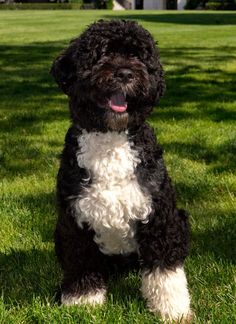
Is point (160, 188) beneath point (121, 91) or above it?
beneath

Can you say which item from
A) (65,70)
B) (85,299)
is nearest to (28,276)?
(85,299)

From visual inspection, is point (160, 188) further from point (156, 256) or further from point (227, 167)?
point (227, 167)

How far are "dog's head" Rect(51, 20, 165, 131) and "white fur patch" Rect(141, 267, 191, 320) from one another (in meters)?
1.03

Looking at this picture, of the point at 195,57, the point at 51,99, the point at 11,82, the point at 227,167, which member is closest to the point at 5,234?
the point at 227,167

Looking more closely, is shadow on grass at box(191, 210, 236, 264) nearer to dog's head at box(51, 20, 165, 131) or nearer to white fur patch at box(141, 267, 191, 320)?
white fur patch at box(141, 267, 191, 320)

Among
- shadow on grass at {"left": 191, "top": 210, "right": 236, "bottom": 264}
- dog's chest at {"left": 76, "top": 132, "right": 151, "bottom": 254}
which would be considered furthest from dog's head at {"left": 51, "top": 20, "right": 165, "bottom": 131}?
shadow on grass at {"left": 191, "top": 210, "right": 236, "bottom": 264}

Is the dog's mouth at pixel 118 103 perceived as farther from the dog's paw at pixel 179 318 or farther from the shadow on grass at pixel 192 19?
the shadow on grass at pixel 192 19

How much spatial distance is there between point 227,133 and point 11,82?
22.2 feet

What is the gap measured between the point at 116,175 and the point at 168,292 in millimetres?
872

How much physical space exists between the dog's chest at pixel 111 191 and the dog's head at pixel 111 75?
0.15 metres

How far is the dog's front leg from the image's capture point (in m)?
3.85

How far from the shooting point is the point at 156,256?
387 cm

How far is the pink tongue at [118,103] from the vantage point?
3.65 m

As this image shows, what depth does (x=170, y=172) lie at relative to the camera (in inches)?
265
